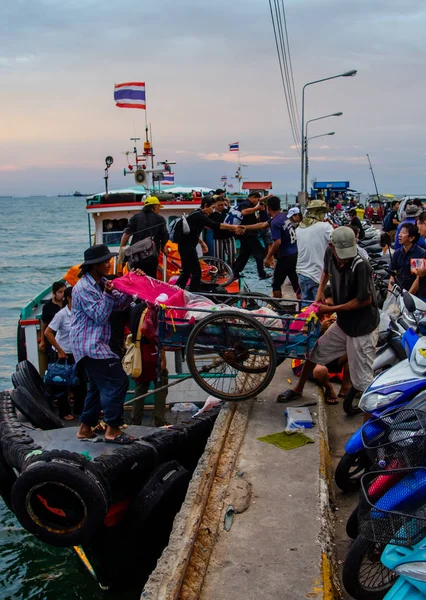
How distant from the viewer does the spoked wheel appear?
1048 centimetres

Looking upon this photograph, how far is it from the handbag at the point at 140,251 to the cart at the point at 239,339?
8.79 ft

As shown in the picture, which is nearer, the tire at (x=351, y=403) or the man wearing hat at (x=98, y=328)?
the man wearing hat at (x=98, y=328)

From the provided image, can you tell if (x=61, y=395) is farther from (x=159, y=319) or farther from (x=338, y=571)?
(x=338, y=571)

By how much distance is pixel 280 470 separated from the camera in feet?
14.7

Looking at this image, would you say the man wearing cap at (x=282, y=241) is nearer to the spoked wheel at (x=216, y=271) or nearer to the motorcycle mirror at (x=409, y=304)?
the spoked wheel at (x=216, y=271)

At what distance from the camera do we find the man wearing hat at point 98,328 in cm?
487

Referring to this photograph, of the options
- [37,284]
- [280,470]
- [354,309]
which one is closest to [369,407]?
[280,470]

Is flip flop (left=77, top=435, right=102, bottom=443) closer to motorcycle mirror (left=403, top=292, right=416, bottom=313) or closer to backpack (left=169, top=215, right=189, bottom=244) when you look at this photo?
motorcycle mirror (left=403, top=292, right=416, bottom=313)

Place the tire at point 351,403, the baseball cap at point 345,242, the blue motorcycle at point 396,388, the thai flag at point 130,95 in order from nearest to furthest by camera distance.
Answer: the blue motorcycle at point 396,388, the baseball cap at point 345,242, the tire at point 351,403, the thai flag at point 130,95

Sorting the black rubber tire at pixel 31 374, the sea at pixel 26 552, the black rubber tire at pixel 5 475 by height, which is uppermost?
the black rubber tire at pixel 31 374

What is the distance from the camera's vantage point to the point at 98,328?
4.97 metres

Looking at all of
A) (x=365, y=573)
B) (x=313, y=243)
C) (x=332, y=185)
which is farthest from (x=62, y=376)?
(x=332, y=185)

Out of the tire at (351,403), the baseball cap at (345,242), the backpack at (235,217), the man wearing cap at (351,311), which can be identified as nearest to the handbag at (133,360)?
the man wearing cap at (351,311)

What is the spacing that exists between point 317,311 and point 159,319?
4.81ft
